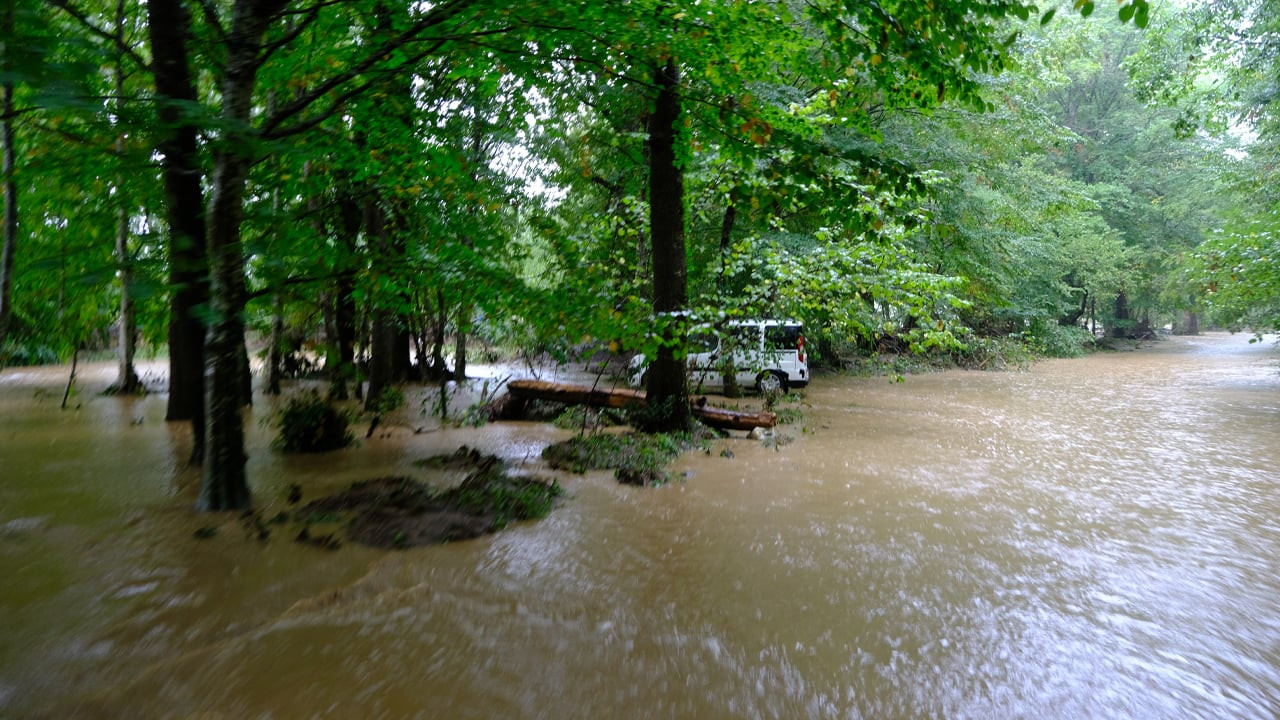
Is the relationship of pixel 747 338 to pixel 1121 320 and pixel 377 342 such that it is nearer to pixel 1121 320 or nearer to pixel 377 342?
pixel 377 342

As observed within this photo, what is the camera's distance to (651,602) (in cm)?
433

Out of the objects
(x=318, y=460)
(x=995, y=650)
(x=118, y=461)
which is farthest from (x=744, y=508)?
(x=118, y=461)

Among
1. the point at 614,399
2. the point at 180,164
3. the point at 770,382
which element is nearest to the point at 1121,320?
the point at 770,382

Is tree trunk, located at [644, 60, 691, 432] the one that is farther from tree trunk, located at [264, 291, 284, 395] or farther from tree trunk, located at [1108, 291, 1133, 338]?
tree trunk, located at [1108, 291, 1133, 338]

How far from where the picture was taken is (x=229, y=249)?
501 cm

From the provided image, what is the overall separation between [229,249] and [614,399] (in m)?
6.92

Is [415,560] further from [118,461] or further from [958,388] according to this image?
[958,388]

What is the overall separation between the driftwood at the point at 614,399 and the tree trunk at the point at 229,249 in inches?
239

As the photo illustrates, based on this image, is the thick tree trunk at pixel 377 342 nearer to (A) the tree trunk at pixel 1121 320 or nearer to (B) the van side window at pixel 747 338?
(B) the van side window at pixel 747 338

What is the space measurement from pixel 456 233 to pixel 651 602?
566cm

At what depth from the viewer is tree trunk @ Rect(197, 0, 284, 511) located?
16.6 feet

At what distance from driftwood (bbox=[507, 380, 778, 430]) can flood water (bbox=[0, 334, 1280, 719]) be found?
2103 millimetres

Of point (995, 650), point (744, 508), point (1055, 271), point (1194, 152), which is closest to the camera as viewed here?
point (995, 650)

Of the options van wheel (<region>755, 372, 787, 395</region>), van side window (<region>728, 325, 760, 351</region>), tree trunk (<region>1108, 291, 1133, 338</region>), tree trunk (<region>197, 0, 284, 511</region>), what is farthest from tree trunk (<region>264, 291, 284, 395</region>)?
tree trunk (<region>1108, 291, 1133, 338</region>)
